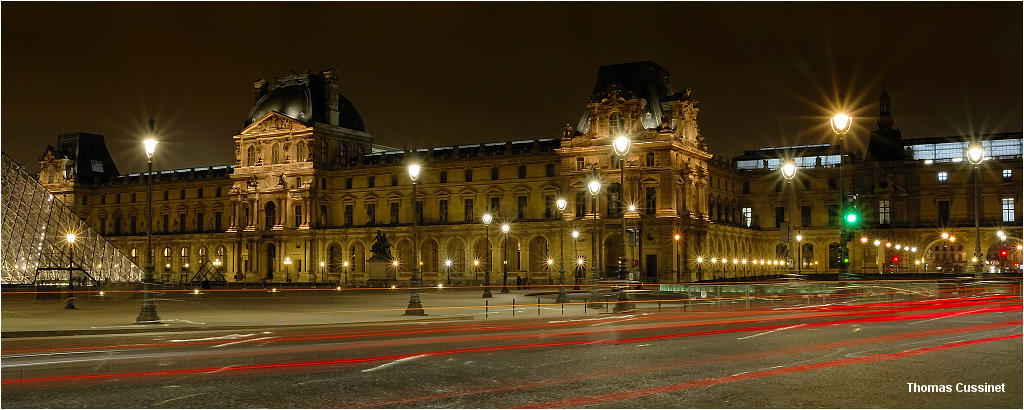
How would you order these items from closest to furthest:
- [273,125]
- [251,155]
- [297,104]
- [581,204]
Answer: [581,204], [273,125], [297,104], [251,155]

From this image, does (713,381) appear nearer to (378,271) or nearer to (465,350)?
(465,350)

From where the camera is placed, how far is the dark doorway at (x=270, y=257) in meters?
89.4

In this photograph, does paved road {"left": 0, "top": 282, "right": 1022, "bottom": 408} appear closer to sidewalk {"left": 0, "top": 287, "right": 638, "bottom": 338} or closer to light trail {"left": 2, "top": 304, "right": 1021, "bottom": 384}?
light trail {"left": 2, "top": 304, "right": 1021, "bottom": 384}

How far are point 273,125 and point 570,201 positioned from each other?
96.9 ft

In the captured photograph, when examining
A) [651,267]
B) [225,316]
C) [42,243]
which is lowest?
[225,316]

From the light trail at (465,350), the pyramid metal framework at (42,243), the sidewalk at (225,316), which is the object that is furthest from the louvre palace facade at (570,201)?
the light trail at (465,350)

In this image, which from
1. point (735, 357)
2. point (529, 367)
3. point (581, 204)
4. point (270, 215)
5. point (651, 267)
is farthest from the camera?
point (270, 215)

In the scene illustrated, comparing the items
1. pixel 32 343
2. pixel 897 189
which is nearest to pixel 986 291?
pixel 32 343

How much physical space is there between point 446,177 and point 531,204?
8.66 meters

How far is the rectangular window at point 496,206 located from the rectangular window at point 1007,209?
4118 centimetres

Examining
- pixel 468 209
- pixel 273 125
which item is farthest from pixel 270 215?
pixel 468 209

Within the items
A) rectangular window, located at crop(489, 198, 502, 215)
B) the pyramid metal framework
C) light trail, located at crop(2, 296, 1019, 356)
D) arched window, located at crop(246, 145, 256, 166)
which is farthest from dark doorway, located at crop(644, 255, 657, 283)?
arched window, located at crop(246, 145, 256, 166)

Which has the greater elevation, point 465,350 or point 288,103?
point 288,103

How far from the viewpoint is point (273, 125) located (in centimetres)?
8881
